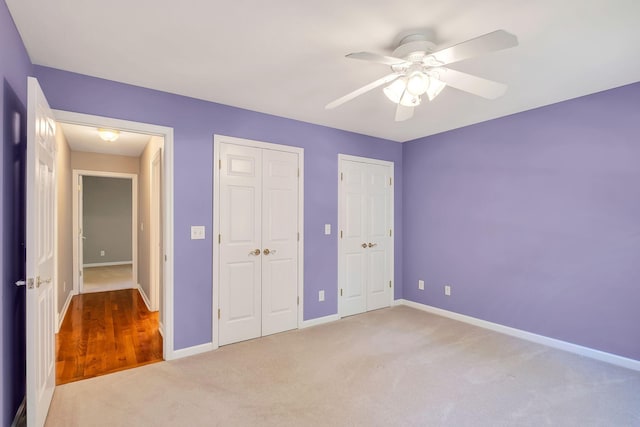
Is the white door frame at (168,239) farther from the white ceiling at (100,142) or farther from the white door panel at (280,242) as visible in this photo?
the white ceiling at (100,142)

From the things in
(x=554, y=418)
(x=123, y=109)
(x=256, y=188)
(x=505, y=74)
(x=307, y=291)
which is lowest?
(x=554, y=418)

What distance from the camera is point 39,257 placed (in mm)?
1836

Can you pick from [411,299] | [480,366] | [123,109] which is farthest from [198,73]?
[411,299]

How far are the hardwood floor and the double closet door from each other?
856mm

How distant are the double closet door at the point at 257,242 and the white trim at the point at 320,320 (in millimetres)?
136

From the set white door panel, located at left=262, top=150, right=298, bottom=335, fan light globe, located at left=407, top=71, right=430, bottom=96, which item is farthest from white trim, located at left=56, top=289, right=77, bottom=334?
fan light globe, located at left=407, top=71, right=430, bottom=96

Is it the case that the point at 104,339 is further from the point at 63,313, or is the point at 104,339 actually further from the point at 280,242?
the point at 280,242

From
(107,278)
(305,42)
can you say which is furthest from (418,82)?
(107,278)

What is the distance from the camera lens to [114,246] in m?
8.49

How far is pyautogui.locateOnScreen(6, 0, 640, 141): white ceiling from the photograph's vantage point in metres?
1.72

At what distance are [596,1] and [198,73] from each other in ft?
8.36

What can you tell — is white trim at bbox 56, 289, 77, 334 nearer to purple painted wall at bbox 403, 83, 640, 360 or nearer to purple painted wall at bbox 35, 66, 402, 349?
purple painted wall at bbox 35, 66, 402, 349

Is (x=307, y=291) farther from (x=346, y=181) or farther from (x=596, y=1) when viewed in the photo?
(x=596, y=1)

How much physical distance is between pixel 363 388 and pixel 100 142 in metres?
4.92
